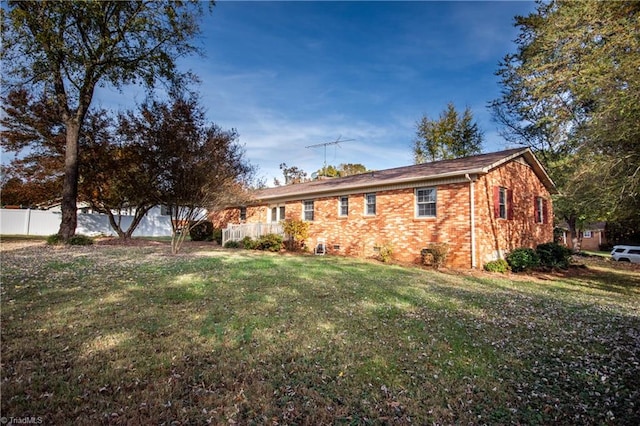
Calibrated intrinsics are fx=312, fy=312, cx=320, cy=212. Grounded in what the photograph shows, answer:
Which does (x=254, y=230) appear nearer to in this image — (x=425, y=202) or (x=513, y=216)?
(x=425, y=202)

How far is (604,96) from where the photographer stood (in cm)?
800

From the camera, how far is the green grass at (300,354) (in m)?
2.60

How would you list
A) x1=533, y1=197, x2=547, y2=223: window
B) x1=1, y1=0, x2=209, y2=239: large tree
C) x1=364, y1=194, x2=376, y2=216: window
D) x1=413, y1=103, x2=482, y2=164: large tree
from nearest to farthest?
x1=1, y1=0, x2=209, y2=239: large tree → x1=364, y1=194, x2=376, y2=216: window → x1=533, y1=197, x2=547, y2=223: window → x1=413, y1=103, x2=482, y2=164: large tree

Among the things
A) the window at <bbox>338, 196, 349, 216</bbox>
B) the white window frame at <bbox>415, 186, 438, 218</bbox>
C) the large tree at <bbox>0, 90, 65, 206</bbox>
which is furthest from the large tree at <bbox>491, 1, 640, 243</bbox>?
the large tree at <bbox>0, 90, 65, 206</bbox>

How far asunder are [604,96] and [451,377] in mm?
8940

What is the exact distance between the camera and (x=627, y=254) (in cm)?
1983

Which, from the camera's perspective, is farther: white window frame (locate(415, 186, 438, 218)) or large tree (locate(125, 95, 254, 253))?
large tree (locate(125, 95, 254, 253))

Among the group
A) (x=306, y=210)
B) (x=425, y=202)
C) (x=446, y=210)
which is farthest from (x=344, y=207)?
(x=446, y=210)

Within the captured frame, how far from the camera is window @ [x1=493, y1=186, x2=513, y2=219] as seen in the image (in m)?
12.2

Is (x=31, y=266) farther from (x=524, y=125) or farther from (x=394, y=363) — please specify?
(x=524, y=125)

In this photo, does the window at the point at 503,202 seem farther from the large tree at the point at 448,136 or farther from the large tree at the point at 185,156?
the large tree at the point at 448,136

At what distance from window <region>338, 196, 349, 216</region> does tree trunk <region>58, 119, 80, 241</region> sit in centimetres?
1147

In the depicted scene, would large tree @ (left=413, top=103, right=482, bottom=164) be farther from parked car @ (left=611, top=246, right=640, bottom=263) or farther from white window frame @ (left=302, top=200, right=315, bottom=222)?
white window frame @ (left=302, top=200, right=315, bottom=222)

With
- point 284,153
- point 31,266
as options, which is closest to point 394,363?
point 31,266
